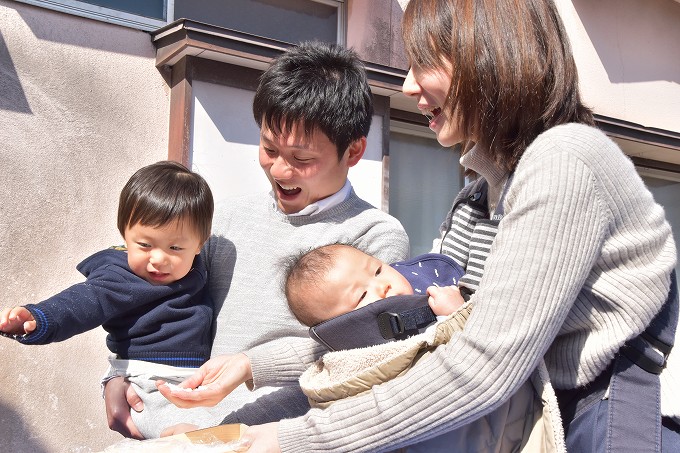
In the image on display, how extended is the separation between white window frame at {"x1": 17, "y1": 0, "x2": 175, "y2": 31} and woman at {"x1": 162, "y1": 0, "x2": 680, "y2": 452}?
12.9 feet

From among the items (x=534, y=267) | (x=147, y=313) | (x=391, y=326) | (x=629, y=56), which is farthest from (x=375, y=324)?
(x=629, y=56)

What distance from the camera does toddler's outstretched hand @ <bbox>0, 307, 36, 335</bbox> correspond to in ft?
7.12

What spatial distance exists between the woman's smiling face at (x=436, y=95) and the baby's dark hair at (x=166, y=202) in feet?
2.92

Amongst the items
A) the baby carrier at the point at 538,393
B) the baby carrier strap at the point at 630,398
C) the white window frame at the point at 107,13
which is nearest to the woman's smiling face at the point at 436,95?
the baby carrier at the point at 538,393

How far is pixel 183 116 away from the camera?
17.4 feet

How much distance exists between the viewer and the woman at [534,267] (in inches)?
59.9

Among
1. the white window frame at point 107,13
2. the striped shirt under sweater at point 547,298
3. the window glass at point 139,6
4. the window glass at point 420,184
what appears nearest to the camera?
the striped shirt under sweater at point 547,298

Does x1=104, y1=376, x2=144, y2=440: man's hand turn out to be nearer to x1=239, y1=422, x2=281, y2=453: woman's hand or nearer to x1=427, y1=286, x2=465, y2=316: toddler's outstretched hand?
x1=239, y1=422, x2=281, y2=453: woman's hand

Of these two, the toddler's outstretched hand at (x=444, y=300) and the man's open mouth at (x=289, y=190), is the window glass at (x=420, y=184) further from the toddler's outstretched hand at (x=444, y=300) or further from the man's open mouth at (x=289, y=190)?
the toddler's outstretched hand at (x=444, y=300)

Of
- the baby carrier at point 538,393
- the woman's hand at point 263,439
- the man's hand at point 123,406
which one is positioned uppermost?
the baby carrier at point 538,393

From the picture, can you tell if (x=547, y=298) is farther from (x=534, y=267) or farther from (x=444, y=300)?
(x=444, y=300)

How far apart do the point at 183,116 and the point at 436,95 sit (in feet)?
12.0

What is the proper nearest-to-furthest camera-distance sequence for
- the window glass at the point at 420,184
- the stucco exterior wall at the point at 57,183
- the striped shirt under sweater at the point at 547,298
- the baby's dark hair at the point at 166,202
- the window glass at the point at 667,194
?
the striped shirt under sweater at the point at 547,298 < the baby's dark hair at the point at 166,202 < the stucco exterior wall at the point at 57,183 < the window glass at the point at 420,184 < the window glass at the point at 667,194

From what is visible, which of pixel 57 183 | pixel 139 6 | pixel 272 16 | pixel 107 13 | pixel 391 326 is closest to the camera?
pixel 391 326
